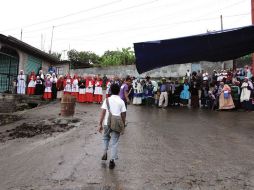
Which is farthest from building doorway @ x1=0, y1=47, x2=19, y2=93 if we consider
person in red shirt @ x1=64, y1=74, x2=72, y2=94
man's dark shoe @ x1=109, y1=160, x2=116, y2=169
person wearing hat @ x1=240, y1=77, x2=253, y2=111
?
man's dark shoe @ x1=109, y1=160, x2=116, y2=169

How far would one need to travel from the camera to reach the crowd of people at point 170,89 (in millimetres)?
17125

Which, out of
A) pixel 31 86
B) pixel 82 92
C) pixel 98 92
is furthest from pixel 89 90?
pixel 31 86

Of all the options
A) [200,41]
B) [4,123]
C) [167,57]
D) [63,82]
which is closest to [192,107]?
[167,57]

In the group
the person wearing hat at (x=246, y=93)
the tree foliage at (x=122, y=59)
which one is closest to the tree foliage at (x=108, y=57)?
the tree foliage at (x=122, y=59)

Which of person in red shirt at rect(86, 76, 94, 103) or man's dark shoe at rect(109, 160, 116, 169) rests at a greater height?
person in red shirt at rect(86, 76, 94, 103)

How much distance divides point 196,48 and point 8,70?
39.6ft

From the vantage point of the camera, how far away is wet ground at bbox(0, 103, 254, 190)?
6.12 metres

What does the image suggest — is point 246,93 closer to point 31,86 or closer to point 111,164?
point 111,164

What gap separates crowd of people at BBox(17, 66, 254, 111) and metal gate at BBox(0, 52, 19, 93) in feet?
3.04

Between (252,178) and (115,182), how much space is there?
2.44 m

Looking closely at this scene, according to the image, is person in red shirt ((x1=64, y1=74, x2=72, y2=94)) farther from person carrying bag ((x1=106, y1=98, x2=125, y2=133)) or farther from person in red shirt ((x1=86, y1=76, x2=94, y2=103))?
person carrying bag ((x1=106, y1=98, x2=125, y2=133))

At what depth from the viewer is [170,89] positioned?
1962cm

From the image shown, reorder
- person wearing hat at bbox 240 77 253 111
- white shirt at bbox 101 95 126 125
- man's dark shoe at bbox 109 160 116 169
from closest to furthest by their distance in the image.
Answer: man's dark shoe at bbox 109 160 116 169, white shirt at bbox 101 95 126 125, person wearing hat at bbox 240 77 253 111

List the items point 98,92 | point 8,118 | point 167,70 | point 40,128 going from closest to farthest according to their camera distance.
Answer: point 40,128 → point 8,118 → point 98,92 → point 167,70
